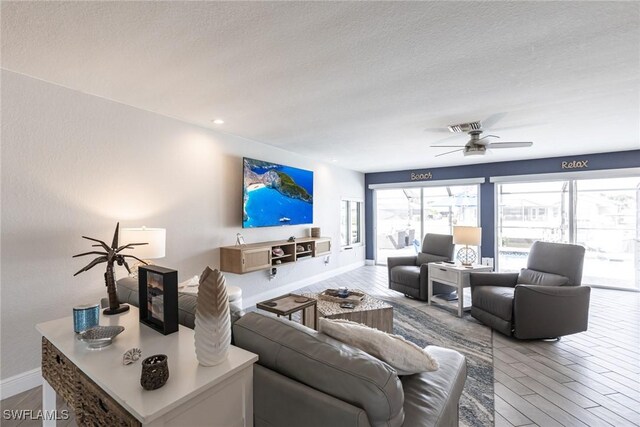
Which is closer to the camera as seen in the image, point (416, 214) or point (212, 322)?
point (212, 322)

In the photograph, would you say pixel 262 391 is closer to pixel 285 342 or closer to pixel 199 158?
pixel 285 342

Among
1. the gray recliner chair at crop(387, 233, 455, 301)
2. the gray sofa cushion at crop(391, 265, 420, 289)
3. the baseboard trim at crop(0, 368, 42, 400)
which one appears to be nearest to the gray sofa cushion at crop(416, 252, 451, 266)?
the gray recliner chair at crop(387, 233, 455, 301)

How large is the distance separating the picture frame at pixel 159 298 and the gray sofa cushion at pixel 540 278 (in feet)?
13.4

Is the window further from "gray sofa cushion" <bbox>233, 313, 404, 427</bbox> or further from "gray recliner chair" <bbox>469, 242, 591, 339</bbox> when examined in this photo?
"gray sofa cushion" <bbox>233, 313, 404, 427</bbox>

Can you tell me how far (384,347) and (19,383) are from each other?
2925 millimetres

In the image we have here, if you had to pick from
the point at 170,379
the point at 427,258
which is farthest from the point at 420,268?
the point at 170,379

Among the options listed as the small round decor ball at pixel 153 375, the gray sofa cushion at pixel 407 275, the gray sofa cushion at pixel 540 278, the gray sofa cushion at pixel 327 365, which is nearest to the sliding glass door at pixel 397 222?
the gray sofa cushion at pixel 407 275

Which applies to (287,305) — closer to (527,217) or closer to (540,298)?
(540,298)

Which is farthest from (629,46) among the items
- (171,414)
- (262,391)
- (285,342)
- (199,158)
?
(199,158)

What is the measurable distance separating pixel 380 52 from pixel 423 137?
2.42 meters

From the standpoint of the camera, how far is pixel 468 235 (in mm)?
4238

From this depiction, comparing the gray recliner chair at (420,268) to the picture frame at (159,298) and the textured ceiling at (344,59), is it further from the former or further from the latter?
the picture frame at (159,298)

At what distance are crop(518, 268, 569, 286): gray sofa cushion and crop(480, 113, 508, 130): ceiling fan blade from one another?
1991 millimetres

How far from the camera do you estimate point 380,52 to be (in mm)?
1986
